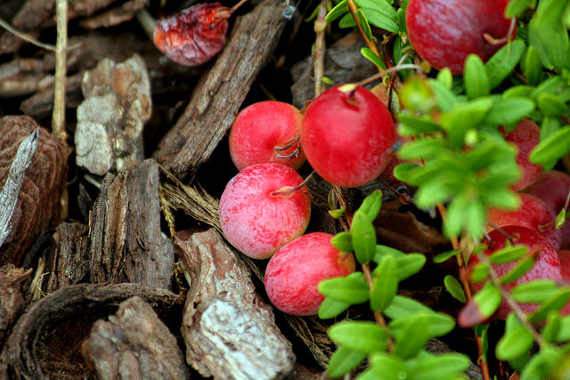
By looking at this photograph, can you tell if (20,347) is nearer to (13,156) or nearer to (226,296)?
(226,296)

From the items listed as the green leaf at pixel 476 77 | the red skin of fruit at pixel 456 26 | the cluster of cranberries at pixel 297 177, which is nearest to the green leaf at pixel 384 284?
the cluster of cranberries at pixel 297 177

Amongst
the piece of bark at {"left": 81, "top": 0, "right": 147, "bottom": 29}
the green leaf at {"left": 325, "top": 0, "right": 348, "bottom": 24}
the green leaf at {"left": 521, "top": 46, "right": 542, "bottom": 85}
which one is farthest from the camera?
the piece of bark at {"left": 81, "top": 0, "right": 147, "bottom": 29}

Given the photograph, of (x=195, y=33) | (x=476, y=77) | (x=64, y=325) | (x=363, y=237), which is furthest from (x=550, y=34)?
(x=64, y=325)

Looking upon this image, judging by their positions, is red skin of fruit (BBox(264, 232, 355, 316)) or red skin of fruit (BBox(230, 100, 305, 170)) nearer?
red skin of fruit (BBox(264, 232, 355, 316))

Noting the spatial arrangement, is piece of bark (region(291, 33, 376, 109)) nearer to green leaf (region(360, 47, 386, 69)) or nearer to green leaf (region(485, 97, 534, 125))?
green leaf (region(360, 47, 386, 69))

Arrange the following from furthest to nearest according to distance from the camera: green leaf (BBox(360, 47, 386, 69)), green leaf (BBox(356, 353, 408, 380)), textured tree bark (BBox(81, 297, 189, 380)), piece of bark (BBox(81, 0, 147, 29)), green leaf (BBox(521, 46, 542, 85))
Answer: piece of bark (BBox(81, 0, 147, 29))
green leaf (BBox(360, 47, 386, 69))
textured tree bark (BBox(81, 297, 189, 380))
green leaf (BBox(521, 46, 542, 85))
green leaf (BBox(356, 353, 408, 380))

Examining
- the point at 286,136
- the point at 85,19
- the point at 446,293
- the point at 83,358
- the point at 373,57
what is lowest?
the point at 446,293

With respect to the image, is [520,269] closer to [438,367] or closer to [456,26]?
[438,367]

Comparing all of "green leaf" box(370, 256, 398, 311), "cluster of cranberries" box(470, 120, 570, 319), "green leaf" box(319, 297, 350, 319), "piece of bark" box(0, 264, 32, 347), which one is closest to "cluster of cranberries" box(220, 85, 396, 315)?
"green leaf" box(319, 297, 350, 319)

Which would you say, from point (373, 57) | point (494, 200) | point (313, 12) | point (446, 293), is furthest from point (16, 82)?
point (494, 200)
